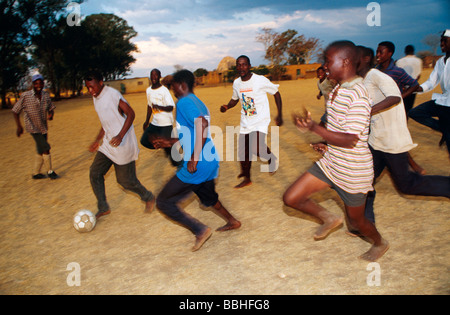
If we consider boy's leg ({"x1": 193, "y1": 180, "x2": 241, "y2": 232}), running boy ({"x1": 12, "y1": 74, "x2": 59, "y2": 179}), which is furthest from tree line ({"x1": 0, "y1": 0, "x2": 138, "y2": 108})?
boy's leg ({"x1": 193, "y1": 180, "x2": 241, "y2": 232})

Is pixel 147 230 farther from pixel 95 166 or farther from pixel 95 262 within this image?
pixel 95 166

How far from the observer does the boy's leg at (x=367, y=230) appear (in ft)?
9.41

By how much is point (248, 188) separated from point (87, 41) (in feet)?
138

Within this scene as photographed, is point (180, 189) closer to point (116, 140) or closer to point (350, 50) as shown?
Answer: point (116, 140)

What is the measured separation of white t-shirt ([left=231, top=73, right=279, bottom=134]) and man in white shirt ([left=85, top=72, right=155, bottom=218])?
189 cm

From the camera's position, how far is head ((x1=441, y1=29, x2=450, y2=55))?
413 cm

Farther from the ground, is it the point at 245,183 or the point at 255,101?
the point at 255,101

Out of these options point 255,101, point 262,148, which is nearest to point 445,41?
point 255,101

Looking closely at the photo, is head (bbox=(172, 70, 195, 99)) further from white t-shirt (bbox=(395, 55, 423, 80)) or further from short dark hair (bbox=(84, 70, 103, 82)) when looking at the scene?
white t-shirt (bbox=(395, 55, 423, 80))

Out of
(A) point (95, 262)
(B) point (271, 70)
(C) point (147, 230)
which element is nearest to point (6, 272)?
(A) point (95, 262)

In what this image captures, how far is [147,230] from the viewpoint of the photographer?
4281mm

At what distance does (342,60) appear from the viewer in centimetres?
264

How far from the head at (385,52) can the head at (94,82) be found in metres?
3.62

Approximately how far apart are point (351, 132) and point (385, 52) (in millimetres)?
2368
